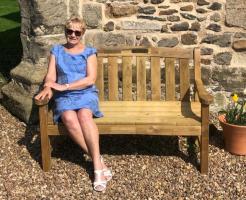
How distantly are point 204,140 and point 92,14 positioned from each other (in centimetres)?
196

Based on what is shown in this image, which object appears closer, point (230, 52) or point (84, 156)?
point (84, 156)

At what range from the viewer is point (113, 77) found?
4977 millimetres

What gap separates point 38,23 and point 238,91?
2.40 metres

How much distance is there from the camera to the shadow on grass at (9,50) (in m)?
7.20

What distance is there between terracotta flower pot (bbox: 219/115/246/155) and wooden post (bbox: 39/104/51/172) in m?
1.73

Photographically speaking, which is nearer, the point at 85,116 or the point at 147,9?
the point at 85,116

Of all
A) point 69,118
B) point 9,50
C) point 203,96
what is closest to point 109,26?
point 69,118

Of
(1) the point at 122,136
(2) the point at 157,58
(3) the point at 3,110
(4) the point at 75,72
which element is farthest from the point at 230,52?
(3) the point at 3,110

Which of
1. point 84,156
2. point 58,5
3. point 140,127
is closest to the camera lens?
point 140,127

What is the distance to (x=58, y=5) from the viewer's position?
5.06 metres

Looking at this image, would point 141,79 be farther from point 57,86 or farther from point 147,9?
point 57,86

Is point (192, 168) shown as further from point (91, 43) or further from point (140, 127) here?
point (91, 43)

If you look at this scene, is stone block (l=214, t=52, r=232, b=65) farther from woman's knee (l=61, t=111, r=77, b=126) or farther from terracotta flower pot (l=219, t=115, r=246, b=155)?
woman's knee (l=61, t=111, r=77, b=126)

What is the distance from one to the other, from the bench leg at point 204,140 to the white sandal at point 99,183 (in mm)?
909
